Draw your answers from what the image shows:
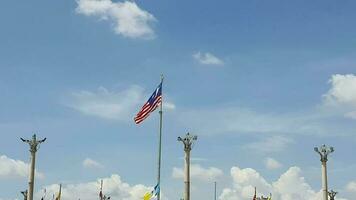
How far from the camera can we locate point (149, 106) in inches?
1628

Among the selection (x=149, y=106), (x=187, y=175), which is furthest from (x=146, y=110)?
(x=187, y=175)

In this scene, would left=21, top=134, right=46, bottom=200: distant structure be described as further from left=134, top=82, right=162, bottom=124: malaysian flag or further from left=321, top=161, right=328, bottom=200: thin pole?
left=321, top=161, right=328, bottom=200: thin pole

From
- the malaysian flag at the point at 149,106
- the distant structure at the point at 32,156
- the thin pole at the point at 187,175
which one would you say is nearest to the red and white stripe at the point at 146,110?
the malaysian flag at the point at 149,106

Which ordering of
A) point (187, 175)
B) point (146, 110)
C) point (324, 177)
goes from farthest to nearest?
point (324, 177), point (187, 175), point (146, 110)

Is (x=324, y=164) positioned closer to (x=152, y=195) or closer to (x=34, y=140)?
(x=152, y=195)

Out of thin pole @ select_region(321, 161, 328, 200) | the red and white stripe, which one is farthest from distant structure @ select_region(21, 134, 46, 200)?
thin pole @ select_region(321, 161, 328, 200)

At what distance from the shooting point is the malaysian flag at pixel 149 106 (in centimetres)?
4097

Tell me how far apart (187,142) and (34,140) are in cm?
1358

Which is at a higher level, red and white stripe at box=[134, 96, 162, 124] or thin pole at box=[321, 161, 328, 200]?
red and white stripe at box=[134, 96, 162, 124]

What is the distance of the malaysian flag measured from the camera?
134 ft

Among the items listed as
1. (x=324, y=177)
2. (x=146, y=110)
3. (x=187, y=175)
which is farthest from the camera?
(x=324, y=177)

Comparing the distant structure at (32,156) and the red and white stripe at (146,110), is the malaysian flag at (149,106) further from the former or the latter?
the distant structure at (32,156)

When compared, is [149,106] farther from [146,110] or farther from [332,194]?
[332,194]

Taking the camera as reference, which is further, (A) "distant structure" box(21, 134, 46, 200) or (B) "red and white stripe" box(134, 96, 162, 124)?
(A) "distant structure" box(21, 134, 46, 200)
